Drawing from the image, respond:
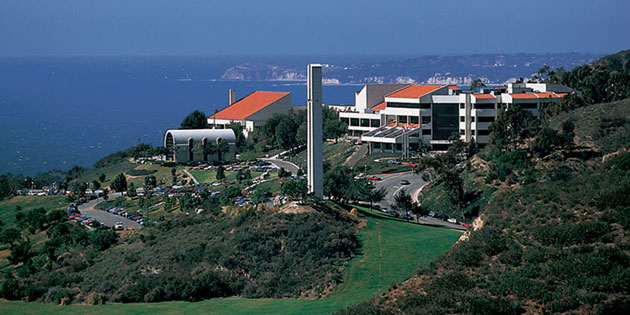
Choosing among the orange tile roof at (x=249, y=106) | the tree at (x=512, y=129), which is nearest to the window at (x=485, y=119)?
the tree at (x=512, y=129)

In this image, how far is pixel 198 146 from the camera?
310ft

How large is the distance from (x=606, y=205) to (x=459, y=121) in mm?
A: 59002

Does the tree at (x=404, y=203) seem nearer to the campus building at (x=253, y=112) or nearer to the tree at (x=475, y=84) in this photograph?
the tree at (x=475, y=84)

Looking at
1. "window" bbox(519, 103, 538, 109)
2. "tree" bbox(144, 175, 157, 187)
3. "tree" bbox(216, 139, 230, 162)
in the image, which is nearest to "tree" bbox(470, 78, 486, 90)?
"window" bbox(519, 103, 538, 109)

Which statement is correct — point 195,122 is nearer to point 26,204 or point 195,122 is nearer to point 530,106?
point 26,204

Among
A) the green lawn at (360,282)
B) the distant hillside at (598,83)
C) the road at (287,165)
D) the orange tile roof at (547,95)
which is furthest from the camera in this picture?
the orange tile roof at (547,95)

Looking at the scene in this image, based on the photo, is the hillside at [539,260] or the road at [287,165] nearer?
the hillside at [539,260]

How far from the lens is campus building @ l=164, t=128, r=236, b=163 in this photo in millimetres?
94312

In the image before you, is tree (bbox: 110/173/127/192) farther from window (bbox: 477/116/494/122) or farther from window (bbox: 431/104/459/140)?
window (bbox: 477/116/494/122)

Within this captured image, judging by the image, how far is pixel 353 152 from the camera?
303 ft

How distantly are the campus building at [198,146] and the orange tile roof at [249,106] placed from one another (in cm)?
1451

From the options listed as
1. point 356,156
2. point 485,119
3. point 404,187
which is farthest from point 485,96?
point 404,187

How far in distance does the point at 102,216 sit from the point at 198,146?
26.5 metres

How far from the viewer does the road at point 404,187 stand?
58.5 metres
